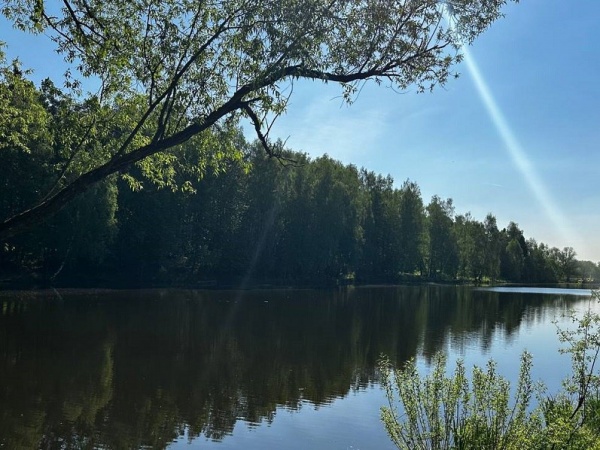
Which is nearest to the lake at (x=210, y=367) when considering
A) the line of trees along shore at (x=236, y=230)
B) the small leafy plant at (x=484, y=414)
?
the small leafy plant at (x=484, y=414)

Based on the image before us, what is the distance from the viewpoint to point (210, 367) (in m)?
20.1

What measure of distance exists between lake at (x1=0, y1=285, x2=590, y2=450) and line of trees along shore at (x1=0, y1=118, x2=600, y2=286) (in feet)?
31.0

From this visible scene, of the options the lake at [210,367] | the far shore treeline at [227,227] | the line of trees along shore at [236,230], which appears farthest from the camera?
the line of trees along shore at [236,230]

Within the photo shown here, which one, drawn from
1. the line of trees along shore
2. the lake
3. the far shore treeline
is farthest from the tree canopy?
the line of trees along shore

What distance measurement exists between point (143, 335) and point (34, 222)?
19721mm

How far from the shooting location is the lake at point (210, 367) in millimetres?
13242

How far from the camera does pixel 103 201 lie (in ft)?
153

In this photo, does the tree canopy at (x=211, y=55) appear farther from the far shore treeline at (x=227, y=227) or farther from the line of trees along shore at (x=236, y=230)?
the line of trees along shore at (x=236, y=230)

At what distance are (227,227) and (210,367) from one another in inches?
1881

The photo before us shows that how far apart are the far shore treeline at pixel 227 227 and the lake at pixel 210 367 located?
670cm

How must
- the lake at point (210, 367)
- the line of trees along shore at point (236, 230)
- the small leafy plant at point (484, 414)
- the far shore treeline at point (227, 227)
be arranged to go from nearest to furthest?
the small leafy plant at point (484, 414) < the lake at point (210, 367) < the far shore treeline at point (227, 227) < the line of trees along shore at point (236, 230)

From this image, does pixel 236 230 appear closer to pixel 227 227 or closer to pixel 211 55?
pixel 227 227

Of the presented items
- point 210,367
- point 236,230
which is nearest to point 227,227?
point 236,230

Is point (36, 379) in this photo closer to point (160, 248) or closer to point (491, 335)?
point (491, 335)
